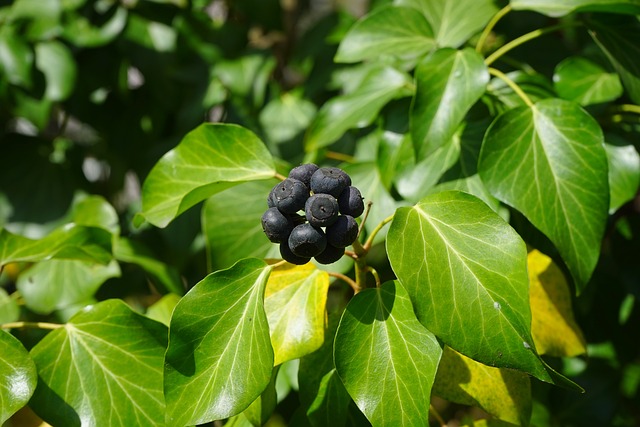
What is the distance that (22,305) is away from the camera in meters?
1.17

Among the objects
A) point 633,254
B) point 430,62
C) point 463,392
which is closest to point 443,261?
point 463,392

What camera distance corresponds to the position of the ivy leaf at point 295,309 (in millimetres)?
761

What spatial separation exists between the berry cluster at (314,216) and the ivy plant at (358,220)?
51 mm

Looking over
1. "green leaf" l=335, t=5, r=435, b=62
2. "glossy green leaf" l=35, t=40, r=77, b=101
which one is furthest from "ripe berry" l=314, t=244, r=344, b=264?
"glossy green leaf" l=35, t=40, r=77, b=101

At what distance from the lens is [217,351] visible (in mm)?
692

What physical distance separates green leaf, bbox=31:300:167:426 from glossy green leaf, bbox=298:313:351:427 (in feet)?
0.55

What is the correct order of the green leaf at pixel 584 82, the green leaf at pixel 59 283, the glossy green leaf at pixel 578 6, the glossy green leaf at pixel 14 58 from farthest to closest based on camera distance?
1. the glossy green leaf at pixel 14 58
2. the green leaf at pixel 59 283
3. the green leaf at pixel 584 82
4. the glossy green leaf at pixel 578 6

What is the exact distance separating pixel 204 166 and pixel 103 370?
0.28 meters

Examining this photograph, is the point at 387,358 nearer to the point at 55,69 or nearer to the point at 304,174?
the point at 304,174

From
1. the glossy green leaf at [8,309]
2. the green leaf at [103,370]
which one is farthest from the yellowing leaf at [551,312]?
the glossy green leaf at [8,309]

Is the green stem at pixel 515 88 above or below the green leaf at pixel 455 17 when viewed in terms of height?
below

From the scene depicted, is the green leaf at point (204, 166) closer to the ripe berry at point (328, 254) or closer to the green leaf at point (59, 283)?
the ripe berry at point (328, 254)

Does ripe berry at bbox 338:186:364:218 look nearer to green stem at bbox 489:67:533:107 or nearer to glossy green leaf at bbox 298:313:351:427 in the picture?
glossy green leaf at bbox 298:313:351:427

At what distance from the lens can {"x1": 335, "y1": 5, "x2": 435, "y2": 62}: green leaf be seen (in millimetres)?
1019
